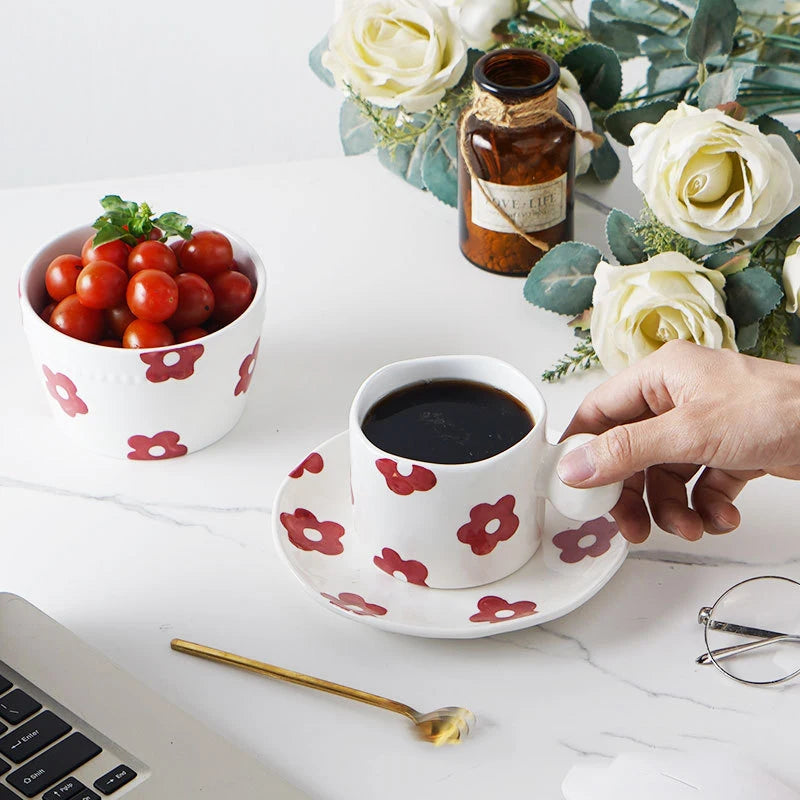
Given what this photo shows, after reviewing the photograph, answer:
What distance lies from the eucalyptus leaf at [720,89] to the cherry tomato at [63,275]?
0.59m

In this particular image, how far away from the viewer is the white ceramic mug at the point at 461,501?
77 cm

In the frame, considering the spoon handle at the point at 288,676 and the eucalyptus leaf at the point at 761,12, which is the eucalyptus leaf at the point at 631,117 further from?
the spoon handle at the point at 288,676

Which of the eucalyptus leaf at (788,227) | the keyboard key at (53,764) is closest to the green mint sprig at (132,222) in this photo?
the keyboard key at (53,764)

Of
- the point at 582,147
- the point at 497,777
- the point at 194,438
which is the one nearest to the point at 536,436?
the point at 497,777

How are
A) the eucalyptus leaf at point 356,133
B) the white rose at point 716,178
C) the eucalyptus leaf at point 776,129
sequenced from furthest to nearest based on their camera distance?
the eucalyptus leaf at point 356,133, the eucalyptus leaf at point 776,129, the white rose at point 716,178

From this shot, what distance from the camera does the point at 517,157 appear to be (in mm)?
1096

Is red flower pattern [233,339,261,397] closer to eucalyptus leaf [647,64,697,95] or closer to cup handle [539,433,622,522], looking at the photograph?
cup handle [539,433,622,522]

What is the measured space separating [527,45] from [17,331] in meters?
0.60

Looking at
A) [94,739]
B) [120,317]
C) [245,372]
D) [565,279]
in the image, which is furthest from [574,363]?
[94,739]

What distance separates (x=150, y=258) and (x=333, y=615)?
32 centimetres

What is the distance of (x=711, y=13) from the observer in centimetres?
113

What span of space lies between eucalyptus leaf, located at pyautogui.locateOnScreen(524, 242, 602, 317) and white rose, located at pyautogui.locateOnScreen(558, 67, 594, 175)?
0.13m

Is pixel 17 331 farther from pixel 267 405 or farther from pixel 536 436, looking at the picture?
pixel 536 436

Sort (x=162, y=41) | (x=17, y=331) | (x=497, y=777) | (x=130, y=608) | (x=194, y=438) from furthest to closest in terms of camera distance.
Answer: (x=162, y=41)
(x=17, y=331)
(x=194, y=438)
(x=130, y=608)
(x=497, y=777)
